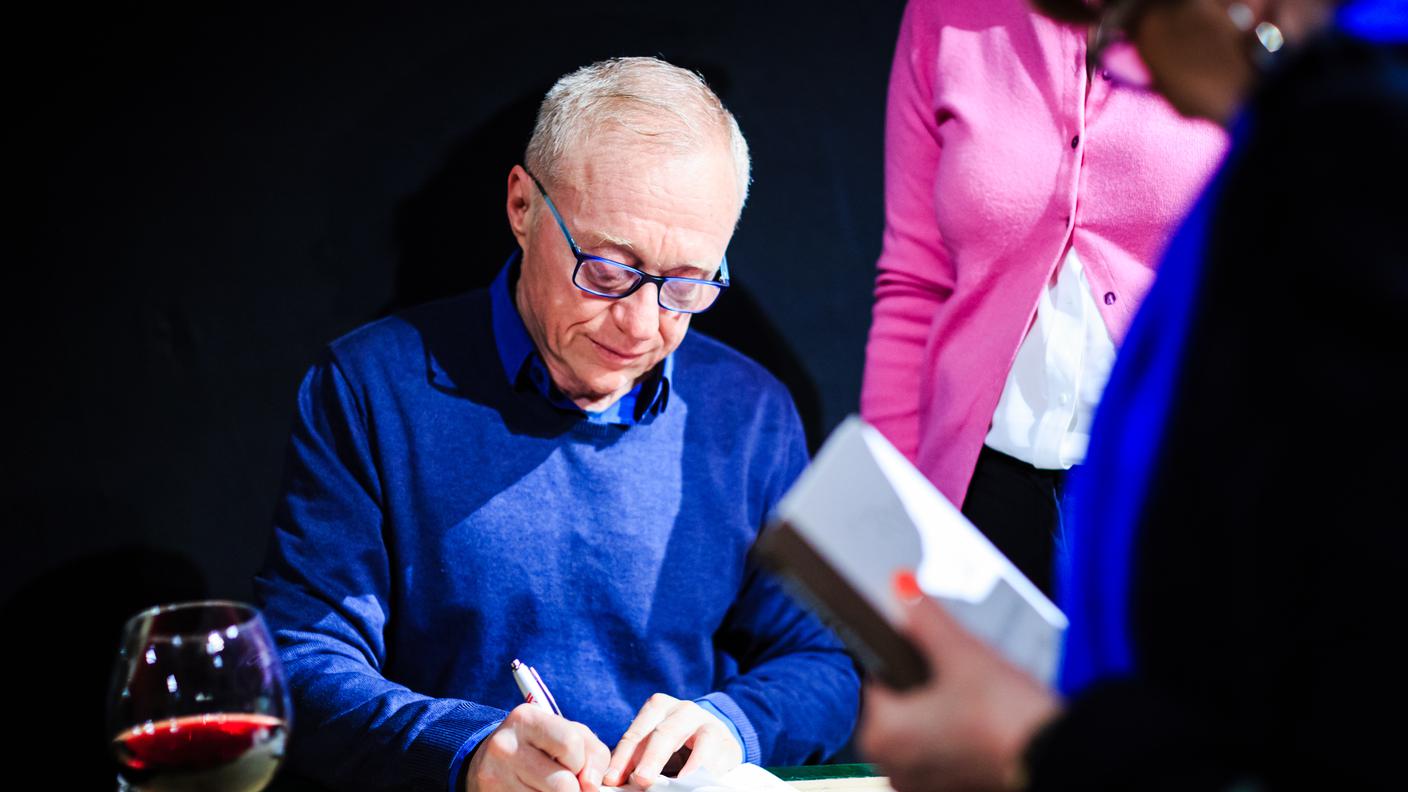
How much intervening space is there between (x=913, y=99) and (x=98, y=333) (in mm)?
1308

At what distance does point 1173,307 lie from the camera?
731mm

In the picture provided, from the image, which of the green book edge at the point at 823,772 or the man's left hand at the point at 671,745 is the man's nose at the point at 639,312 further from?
the green book edge at the point at 823,772

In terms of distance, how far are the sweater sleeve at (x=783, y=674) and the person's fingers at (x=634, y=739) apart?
5.4 inches

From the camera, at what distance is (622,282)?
1.82m

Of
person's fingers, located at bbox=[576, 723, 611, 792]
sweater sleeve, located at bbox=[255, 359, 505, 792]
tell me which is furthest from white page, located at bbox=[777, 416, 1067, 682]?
sweater sleeve, located at bbox=[255, 359, 505, 792]

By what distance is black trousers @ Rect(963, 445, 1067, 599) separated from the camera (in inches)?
66.8

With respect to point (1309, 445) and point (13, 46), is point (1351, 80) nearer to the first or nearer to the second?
point (1309, 445)

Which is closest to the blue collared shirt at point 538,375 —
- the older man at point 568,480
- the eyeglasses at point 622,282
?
the older man at point 568,480

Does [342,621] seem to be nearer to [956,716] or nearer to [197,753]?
[197,753]

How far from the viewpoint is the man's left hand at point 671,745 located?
1.41 meters

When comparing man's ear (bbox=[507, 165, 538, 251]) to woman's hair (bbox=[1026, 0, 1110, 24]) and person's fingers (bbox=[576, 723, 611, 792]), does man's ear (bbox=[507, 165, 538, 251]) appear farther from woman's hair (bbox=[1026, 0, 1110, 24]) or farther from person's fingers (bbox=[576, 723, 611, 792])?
woman's hair (bbox=[1026, 0, 1110, 24])

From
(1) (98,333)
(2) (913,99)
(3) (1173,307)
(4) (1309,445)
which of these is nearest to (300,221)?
(1) (98,333)

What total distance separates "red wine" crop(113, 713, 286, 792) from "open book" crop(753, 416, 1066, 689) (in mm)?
475

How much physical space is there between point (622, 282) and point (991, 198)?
51 centimetres
